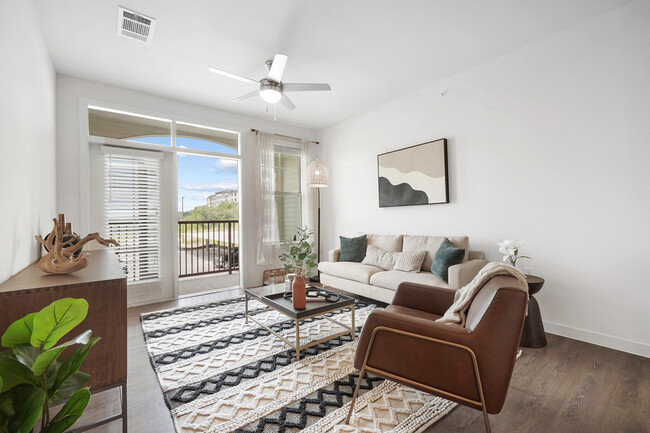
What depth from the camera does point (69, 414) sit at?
0.85m

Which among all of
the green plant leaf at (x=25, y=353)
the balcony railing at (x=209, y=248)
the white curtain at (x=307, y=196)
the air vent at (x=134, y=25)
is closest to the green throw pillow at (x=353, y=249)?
the white curtain at (x=307, y=196)

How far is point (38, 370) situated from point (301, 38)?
3050 mm

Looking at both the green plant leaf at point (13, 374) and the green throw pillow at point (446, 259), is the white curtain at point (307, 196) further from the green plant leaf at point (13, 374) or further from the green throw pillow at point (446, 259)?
the green plant leaf at point (13, 374)

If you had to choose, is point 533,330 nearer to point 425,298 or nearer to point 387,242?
point 425,298

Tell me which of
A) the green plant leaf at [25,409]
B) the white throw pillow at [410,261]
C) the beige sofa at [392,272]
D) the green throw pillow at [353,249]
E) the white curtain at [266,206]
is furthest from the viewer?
the white curtain at [266,206]

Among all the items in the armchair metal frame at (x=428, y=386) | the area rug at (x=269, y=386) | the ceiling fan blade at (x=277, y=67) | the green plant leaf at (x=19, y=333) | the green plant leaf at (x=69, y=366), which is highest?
the ceiling fan blade at (x=277, y=67)

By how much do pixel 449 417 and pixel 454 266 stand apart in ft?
5.17

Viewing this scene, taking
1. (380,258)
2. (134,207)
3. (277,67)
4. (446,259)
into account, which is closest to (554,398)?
(446,259)

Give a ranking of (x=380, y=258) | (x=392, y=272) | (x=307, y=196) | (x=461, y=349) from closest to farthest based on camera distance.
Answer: (x=461, y=349), (x=392, y=272), (x=380, y=258), (x=307, y=196)

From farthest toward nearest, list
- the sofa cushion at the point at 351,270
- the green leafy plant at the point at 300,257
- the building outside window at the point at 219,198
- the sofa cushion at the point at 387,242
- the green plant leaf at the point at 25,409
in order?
the building outside window at the point at 219,198, the sofa cushion at the point at 387,242, the sofa cushion at the point at 351,270, the green leafy plant at the point at 300,257, the green plant leaf at the point at 25,409

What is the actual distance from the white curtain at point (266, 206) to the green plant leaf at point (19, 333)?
4095 mm

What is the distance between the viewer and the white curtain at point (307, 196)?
5.61m

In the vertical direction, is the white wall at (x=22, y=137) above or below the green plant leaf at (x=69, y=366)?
above

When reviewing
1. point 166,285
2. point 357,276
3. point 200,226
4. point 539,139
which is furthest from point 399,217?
point 200,226
